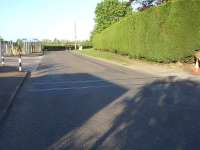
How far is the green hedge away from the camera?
25.4 metres

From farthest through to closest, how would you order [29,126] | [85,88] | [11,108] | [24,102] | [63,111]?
[85,88], [24,102], [11,108], [63,111], [29,126]

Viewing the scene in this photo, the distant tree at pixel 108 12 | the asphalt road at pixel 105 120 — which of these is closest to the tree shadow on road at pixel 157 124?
the asphalt road at pixel 105 120

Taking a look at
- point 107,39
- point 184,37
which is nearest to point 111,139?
point 184,37

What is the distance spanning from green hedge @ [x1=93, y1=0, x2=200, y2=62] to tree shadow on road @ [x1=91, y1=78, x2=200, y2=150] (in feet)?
37.1

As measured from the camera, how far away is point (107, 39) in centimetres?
5625

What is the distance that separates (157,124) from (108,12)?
8478 centimetres

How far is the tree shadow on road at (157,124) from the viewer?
7441 millimetres

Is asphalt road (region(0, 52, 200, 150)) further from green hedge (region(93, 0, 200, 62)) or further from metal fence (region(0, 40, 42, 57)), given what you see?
metal fence (region(0, 40, 42, 57))

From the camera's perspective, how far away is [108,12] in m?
92.8

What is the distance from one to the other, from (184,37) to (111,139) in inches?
738

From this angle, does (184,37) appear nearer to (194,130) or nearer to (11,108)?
(11,108)

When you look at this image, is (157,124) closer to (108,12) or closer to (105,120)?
(105,120)

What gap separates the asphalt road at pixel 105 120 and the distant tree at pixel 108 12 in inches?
2998

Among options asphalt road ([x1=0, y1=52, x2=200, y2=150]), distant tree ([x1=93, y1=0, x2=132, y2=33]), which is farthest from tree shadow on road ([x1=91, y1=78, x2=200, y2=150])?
distant tree ([x1=93, y1=0, x2=132, y2=33])
